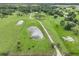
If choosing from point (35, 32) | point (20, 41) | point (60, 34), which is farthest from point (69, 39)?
point (20, 41)

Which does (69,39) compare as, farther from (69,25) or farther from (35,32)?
(35,32)

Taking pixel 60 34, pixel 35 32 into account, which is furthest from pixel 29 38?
pixel 60 34

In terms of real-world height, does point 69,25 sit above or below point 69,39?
above

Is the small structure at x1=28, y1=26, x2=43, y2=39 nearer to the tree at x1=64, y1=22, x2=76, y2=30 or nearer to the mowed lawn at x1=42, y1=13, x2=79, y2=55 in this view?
the mowed lawn at x1=42, y1=13, x2=79, y2=55

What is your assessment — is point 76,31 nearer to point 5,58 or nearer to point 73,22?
point 73,22

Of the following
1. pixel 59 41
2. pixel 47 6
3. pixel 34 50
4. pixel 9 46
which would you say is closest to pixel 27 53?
pixel 34 50

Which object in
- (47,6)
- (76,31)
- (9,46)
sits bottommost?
(9,46)
